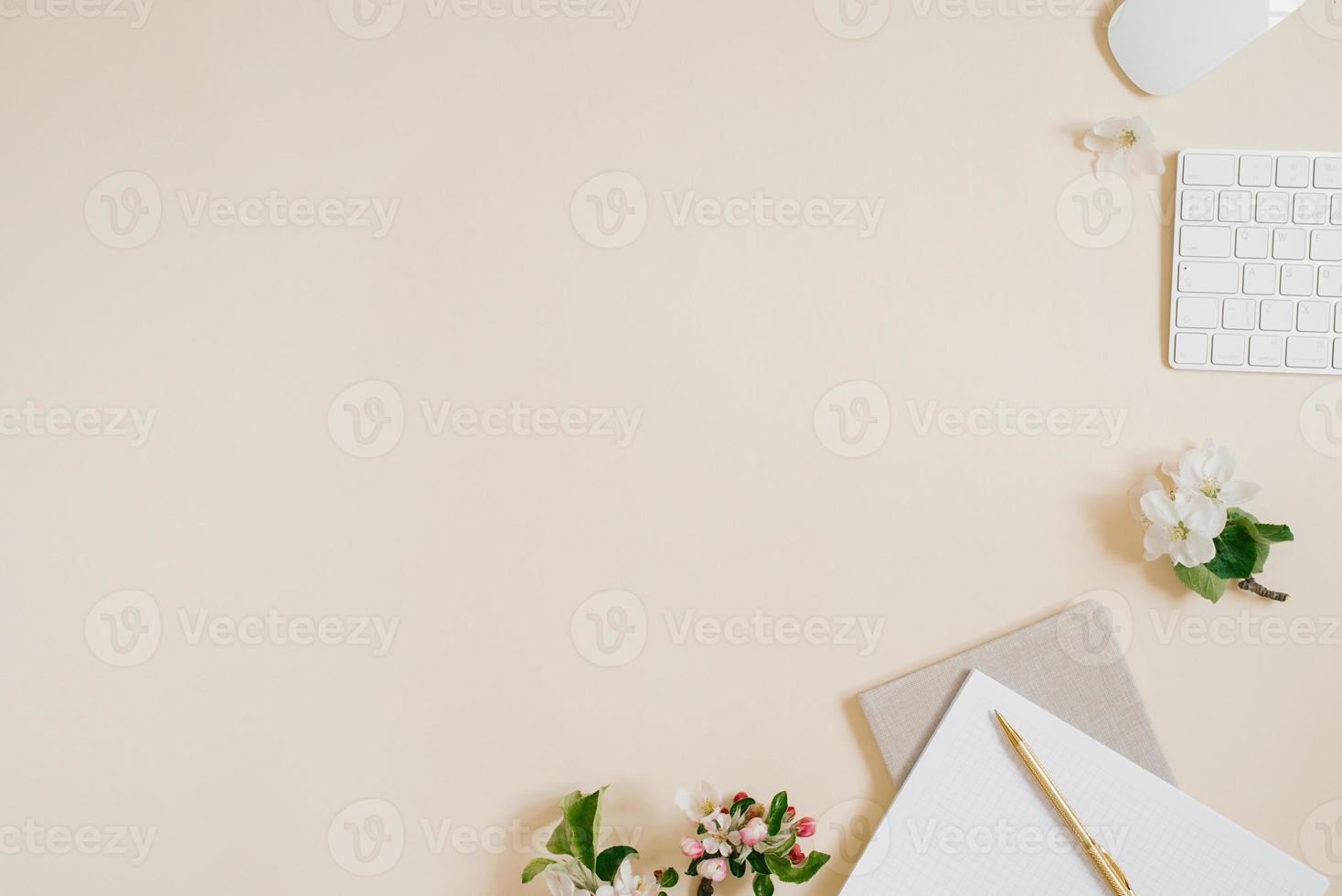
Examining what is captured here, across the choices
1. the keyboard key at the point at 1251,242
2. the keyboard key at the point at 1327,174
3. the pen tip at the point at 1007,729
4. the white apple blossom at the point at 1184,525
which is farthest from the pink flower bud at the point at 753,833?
the keyboard key at the point at 1327,174

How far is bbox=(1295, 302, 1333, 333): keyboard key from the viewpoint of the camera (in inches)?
35.9

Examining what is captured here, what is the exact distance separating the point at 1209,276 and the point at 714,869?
2.83ft

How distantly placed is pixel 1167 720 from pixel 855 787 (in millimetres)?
370

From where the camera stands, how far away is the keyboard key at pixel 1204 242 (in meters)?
0.92

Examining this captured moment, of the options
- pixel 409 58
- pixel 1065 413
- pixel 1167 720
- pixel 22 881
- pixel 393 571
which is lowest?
pixel 22 881

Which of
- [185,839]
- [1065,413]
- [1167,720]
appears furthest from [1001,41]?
[185,839]

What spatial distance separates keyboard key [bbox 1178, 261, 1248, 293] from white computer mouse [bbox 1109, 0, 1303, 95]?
202 mm

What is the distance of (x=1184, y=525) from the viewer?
87 cm

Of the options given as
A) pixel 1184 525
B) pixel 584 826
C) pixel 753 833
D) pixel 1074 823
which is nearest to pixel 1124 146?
pixel 1184 525

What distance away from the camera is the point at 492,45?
947mm

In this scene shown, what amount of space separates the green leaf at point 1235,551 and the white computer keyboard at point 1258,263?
0.60 feet

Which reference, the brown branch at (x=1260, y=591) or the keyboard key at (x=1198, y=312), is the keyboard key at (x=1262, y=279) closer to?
the keyboard key at (x=1198, y=312)

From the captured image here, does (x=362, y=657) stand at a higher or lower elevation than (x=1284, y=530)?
lower

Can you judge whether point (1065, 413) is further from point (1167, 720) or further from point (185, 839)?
point (185, 839)
